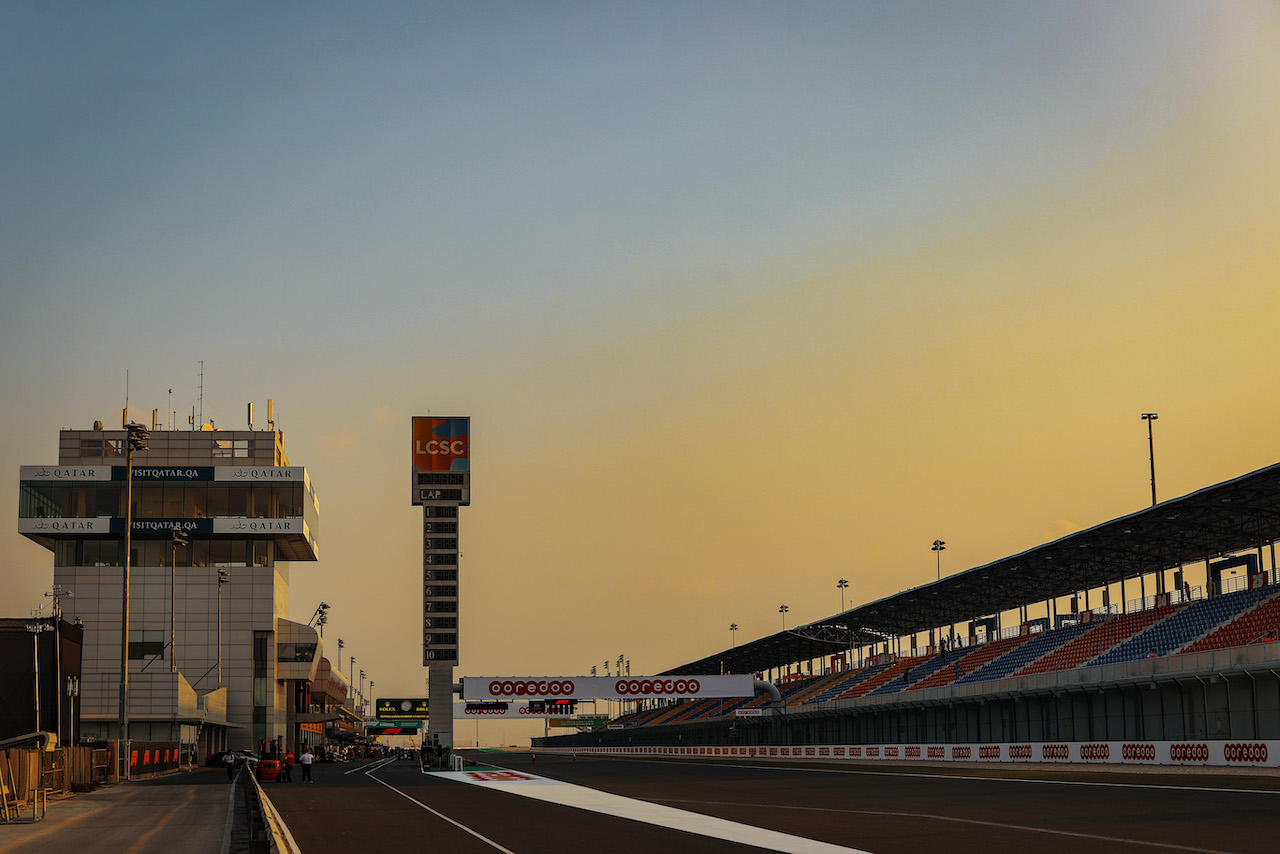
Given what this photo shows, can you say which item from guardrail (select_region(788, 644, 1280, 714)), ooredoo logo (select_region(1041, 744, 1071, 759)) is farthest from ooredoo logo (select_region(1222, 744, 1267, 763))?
ooredoo logo (select_region(1041, 744, 1071, 759))

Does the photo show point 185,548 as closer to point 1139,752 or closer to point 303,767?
point 303,767

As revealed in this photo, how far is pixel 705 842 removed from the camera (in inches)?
819

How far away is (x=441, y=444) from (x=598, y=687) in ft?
108

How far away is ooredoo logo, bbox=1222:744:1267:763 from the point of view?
115 ft

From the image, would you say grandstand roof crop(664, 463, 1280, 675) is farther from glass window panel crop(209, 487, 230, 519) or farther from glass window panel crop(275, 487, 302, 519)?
glass window panel crop(209, 487, 230, 519)

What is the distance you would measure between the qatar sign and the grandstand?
3170mm

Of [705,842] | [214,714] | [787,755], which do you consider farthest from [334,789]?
[214,714]

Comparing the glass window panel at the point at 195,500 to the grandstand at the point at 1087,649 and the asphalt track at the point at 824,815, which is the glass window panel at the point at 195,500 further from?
the asphalt track at the point at 824,815

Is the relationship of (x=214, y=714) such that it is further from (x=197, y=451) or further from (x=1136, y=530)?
(x=1136, y=530)

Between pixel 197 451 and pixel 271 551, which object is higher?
pixel 197 451

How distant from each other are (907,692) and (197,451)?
7055 centimetres

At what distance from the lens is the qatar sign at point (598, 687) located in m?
100

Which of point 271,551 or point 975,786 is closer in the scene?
point 975,786

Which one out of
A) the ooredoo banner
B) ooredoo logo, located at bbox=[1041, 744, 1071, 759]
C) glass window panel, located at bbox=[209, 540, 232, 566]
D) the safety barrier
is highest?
the ooredoo banner
